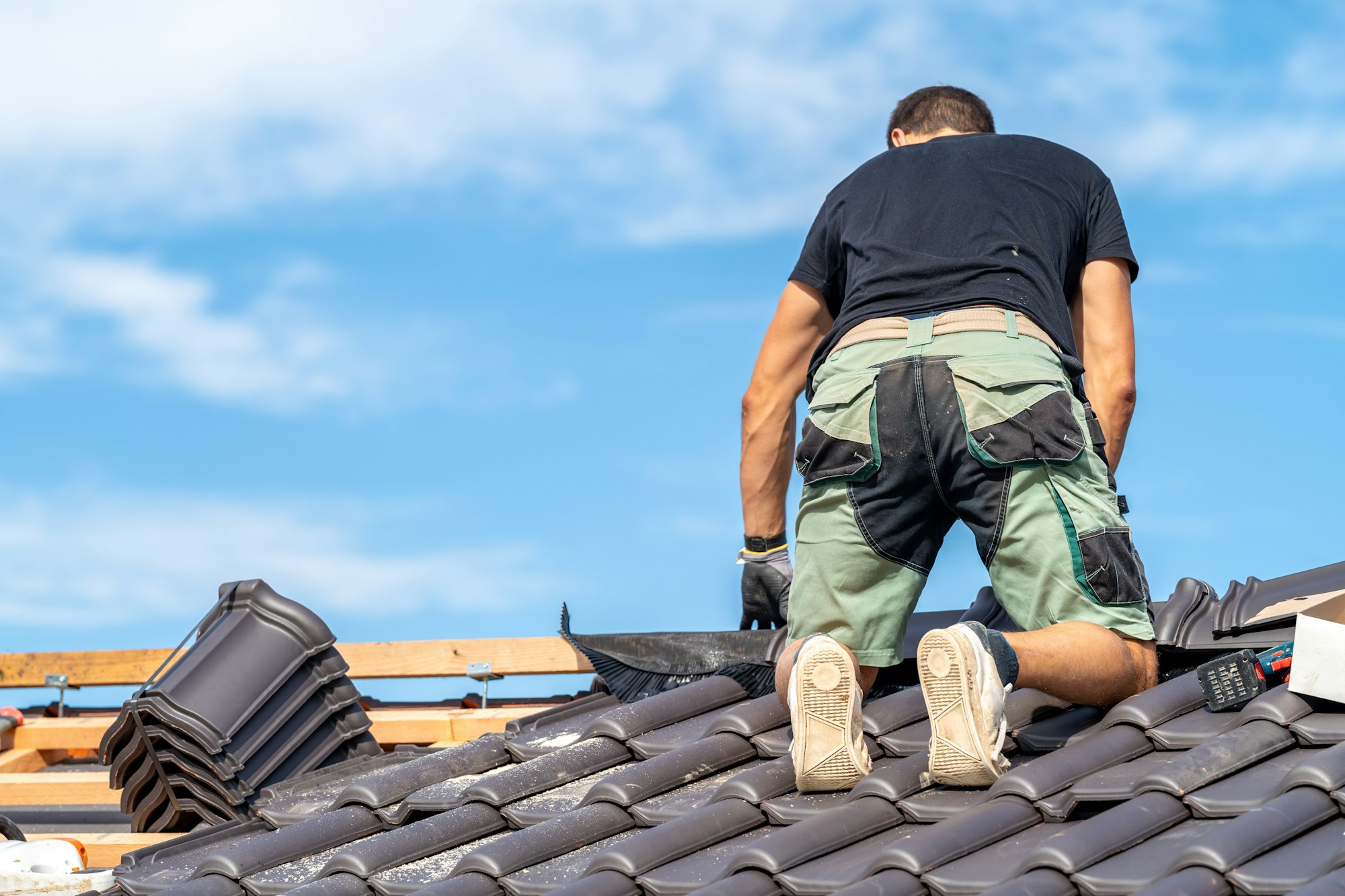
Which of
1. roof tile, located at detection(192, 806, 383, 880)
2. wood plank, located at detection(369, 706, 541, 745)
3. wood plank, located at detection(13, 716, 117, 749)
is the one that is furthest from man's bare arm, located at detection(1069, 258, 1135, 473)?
wood plank, located at detection(13, 716, 117, 749)

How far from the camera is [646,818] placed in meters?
3.28

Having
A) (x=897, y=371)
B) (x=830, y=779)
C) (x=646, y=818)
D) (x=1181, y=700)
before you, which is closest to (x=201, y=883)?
(x=646, y=818)

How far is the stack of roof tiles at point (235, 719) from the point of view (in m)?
4.68

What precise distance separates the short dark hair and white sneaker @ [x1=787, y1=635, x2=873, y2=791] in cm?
171

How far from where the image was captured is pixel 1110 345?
391 cm

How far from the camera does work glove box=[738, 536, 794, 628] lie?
4.65m

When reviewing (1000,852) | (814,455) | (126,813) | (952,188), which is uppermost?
(952,188)

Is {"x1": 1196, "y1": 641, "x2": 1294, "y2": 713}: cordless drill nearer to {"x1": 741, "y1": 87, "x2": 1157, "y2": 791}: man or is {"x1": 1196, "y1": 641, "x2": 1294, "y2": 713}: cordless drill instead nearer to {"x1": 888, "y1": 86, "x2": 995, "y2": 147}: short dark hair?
{"x1": 741, "y1": 87, "x2": 1157, "y2": 791}: man

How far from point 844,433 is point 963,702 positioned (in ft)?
2.72

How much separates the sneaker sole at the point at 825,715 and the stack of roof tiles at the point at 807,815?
67mm

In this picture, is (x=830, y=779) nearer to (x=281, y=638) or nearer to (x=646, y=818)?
(x=646, y=818)

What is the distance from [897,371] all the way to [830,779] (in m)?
1.02

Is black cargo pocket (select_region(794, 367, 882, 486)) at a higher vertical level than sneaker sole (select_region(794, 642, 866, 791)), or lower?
higher

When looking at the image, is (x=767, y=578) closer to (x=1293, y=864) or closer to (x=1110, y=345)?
(x=1110, y=345)
